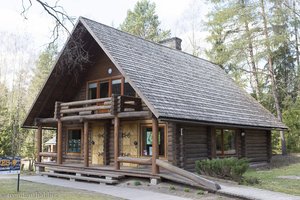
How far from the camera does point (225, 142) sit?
17.3 meters

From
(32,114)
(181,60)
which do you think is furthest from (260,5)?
(32,114)

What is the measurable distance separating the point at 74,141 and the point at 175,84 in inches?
269

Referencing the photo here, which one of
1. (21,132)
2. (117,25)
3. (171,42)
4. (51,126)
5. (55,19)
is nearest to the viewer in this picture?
(55,19)

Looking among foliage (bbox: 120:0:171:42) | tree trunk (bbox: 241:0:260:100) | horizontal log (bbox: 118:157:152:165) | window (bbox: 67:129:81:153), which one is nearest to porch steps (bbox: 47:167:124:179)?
horizontal log (bbox: 118:157:152:165)

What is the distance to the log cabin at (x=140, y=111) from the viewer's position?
13516 mm

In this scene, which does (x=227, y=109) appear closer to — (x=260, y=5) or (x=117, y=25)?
(x=260, y=5)

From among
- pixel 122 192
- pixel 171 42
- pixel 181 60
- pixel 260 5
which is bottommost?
pixel 122 192

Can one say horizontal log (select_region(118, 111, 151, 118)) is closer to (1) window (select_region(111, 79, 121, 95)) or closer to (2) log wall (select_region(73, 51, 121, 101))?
(1) window (select_region(111, 79, 121, 95))

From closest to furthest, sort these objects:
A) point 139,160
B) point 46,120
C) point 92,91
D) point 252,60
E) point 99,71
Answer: point 139,160 < point 99,71 < point 46,120 < point 92,91 < point 252,60

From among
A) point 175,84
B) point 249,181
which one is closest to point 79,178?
point 175,84

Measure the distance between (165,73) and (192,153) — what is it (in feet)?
12.2

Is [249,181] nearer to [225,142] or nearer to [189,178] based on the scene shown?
[189,178]

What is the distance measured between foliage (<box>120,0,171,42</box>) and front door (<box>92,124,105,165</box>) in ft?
76.0

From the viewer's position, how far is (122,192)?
11.4m
